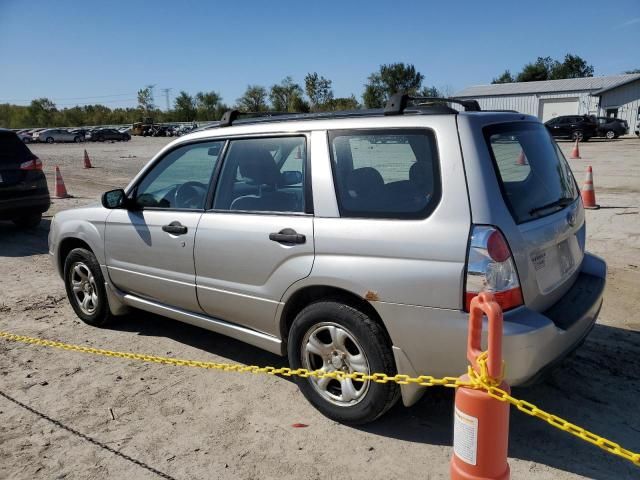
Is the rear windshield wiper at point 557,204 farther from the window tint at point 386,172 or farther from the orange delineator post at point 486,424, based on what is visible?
the orange delineator post at point 486,424

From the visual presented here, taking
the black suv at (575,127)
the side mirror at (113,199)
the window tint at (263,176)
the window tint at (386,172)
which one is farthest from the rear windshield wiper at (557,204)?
the black suv at (575,127)

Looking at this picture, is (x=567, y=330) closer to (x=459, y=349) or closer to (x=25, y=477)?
(x=459, y=349)

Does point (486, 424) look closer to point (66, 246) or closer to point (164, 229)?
point (164, 229)

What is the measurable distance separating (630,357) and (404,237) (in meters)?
2.43

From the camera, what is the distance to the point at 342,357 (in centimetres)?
319

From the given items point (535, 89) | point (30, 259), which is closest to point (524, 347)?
point (30, 259)

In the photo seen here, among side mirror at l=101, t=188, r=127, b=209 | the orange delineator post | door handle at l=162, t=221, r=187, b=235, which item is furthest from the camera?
side mirror at l=101, t=188, r=127, b=209

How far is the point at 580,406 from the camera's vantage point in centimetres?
337

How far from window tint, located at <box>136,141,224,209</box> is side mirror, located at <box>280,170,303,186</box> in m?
0.65

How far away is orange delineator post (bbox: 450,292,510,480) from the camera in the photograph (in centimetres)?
188

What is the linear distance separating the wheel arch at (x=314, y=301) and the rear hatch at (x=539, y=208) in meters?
0.82

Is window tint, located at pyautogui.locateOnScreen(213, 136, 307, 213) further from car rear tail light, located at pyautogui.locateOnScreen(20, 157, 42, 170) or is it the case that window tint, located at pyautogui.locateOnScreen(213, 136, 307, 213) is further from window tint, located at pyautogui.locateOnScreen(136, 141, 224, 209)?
car rear tail light, located at pyautogui.locateOnScreen(20, 157, 42, 170)

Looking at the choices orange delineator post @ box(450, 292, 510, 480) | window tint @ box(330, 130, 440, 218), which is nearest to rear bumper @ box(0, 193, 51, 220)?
window tint @ box(330, 130, 440, 218)

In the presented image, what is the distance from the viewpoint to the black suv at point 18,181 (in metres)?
→ 8.85
